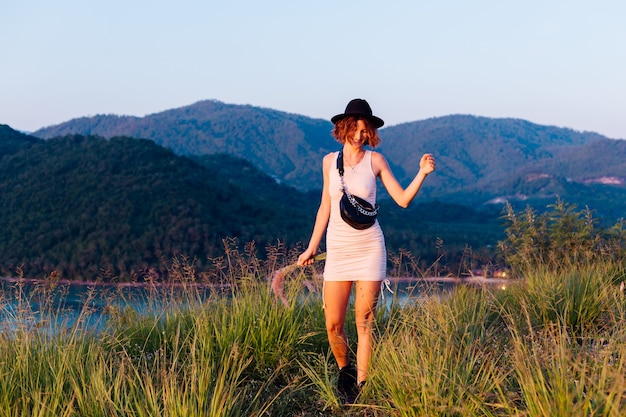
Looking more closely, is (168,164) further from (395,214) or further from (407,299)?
(407,299)

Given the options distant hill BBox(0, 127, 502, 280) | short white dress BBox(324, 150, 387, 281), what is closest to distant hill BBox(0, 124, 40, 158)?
distant hill BBox(0, 127, 502, 280)

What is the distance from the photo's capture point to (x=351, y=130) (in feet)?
13.8

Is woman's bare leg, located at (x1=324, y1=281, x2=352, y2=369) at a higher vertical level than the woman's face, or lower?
lower

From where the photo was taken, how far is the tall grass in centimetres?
327

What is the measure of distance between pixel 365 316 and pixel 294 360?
1.05 meters

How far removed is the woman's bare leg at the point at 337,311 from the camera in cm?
415

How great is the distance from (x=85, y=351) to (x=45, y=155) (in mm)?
59688

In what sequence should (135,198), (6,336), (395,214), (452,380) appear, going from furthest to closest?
(395,214) → (135,198) → (6,336) → (452,380)

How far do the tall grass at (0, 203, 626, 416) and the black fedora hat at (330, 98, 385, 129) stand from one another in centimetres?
126

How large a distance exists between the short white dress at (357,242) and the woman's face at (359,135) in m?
0.10

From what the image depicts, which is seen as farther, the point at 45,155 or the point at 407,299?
the point at 45,155

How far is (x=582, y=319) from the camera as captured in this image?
573cm

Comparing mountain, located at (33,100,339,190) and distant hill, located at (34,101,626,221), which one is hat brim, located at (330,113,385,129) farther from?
mountain, located at (33,100,339,190)

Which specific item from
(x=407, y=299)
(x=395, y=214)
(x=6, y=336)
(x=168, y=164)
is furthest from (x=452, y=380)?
(x=395, y=214)
